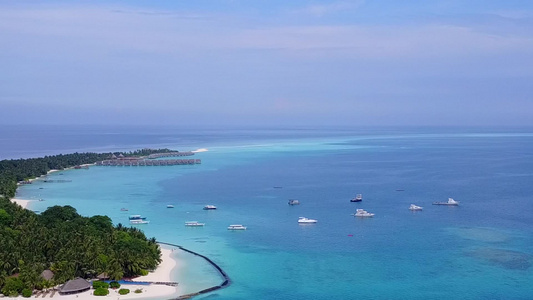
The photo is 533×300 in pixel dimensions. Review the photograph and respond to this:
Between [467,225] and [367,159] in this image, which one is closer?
[467,225]

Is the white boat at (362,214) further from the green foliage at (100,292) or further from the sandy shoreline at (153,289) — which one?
the green foliage at (100,292)

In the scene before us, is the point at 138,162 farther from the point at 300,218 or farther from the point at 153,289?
the point at 153,289

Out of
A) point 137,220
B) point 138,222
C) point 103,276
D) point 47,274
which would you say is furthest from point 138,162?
point 47,274

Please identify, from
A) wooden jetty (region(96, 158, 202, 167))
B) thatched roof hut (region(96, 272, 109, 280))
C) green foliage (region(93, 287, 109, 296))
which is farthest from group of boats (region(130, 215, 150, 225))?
wooden jetty (region(96, 158, 202, 167))

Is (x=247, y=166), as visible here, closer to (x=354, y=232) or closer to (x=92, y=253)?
(x=354, y=232)

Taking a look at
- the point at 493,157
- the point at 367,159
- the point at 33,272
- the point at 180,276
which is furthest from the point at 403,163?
the point at 33,272

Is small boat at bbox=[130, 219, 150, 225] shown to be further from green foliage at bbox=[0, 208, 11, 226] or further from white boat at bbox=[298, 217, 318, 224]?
white boat at bbox=[298, 217, 318, 224]
